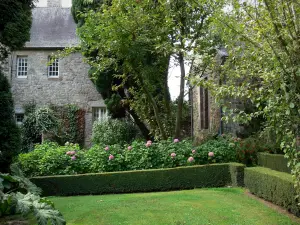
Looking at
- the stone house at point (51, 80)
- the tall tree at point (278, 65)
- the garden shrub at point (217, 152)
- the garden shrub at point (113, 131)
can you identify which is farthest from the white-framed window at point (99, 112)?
the tall tree at point (278, 65)

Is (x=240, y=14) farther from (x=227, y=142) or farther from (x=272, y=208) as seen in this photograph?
(x=227, y=142)

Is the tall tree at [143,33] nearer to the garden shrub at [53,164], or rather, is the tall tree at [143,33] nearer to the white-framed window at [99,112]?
the garden shrub at [53,164]

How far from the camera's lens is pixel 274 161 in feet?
30.6

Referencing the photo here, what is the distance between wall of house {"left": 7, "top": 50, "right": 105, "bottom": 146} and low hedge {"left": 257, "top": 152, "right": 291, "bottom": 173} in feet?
34.4

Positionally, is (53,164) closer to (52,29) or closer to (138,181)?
(138,181)

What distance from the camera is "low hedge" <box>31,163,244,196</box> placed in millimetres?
9180

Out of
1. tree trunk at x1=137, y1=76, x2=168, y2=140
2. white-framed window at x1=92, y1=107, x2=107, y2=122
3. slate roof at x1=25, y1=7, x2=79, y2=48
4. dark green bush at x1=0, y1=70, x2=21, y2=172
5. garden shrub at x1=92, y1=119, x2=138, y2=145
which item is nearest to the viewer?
dark green bush at x1=0, y1=70, x2=21, y2=172

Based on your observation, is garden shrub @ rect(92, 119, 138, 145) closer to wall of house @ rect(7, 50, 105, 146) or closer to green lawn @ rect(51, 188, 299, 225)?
wall of house @ rect(7, 50, 105, 146)

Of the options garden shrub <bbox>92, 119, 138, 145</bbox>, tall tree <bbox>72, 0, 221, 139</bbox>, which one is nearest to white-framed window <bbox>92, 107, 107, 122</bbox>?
garden shrub <bbox>92, 119, 138, 145</bbox>

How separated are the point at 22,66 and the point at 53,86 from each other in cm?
215

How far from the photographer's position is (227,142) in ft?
35.5

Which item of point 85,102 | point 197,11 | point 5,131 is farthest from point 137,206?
point 85,102

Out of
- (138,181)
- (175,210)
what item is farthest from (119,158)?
(175,210)

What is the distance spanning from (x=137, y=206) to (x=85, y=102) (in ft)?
41.1
